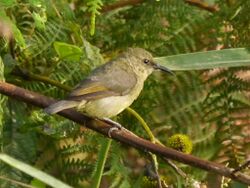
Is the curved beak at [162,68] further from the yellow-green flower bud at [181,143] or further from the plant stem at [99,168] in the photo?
the plant stem at [99,168]

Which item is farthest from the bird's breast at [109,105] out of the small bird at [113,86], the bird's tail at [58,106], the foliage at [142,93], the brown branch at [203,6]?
the brown branch at [203,6]

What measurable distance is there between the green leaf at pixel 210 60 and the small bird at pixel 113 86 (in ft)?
1.62

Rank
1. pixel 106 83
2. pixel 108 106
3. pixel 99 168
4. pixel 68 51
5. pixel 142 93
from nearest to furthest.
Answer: pixel 99 168, pixel 68 51, pixel 108 106, pixel 106 83, pixel 142 93

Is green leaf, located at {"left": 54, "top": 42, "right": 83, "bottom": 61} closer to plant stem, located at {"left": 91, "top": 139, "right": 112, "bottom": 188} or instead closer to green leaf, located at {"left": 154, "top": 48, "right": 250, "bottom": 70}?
green leaf, located at {"left": 154, "top": 48, "right": 250, "bottom": 70}

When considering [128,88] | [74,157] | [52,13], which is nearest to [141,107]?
[128,88]

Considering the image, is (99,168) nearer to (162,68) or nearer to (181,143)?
(181,143)

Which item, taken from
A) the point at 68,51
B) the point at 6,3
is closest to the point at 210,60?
the point at 68,51

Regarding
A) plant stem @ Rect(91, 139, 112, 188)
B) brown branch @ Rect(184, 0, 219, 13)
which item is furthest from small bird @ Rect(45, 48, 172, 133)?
brown branch @ Rect(184, 0, 219, 13)

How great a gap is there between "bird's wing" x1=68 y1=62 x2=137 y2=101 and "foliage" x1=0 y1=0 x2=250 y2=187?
0.09 m

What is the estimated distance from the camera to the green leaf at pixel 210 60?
12.3 feet

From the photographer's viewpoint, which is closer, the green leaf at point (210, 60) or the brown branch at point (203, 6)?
the green leaf at point (210, 60)

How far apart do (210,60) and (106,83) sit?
1.00 meters

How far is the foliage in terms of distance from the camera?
4211 millimetres

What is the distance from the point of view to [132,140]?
3.18 meters
